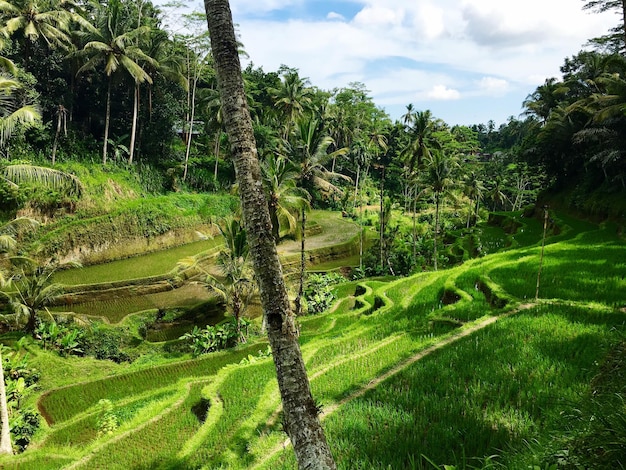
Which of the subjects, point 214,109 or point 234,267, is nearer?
point 234,267

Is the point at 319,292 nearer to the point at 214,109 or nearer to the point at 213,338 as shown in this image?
the point at 213,338

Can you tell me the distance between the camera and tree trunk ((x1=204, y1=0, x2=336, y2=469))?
3.03 m

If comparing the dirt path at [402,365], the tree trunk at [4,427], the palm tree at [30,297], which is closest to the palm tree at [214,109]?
the palm tree at [30,297]

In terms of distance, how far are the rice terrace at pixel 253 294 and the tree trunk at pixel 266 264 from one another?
17mm

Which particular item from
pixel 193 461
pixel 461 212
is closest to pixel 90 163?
pixel 193 461

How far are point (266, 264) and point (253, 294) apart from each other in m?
15.9

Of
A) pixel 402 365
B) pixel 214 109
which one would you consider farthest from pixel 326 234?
pixel 402 365

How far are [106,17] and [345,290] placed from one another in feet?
67.4

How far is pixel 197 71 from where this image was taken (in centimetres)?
3167

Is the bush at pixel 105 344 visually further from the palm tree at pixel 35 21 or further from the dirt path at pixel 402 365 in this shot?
the palm tree at pixel 35 21

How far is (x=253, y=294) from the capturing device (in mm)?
18656

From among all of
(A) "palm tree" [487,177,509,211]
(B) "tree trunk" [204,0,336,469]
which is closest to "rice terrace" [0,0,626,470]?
(B) "tree trunk" [204,0,336,469]

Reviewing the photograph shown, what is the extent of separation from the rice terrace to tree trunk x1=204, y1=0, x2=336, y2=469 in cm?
2

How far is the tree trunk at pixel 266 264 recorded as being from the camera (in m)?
3.03
